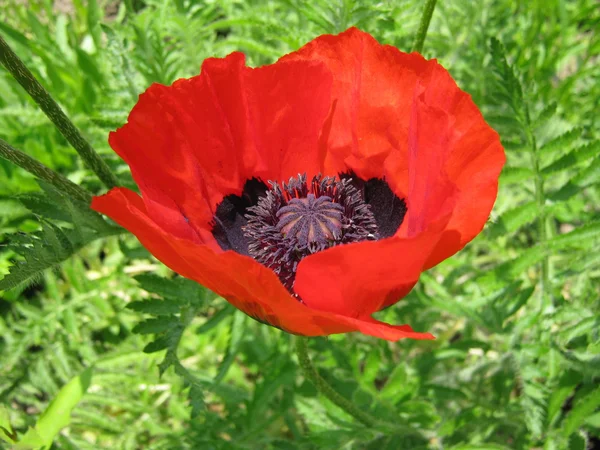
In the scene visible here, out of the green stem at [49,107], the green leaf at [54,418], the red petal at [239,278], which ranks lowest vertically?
the green leaf at [54,418]

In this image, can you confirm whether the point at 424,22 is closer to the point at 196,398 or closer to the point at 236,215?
the point at 236,215

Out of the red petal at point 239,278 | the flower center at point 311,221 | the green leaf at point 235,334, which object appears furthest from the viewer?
the green leaf at point 235,334

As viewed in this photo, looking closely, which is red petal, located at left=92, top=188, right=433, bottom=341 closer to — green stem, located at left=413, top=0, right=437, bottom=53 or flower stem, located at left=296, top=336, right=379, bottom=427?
flower stem, located at left=296, top=336, right=379, bottom=427

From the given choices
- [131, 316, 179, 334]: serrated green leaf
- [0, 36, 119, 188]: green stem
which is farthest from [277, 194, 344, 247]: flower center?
[0, 36, 119, 188]: green stem

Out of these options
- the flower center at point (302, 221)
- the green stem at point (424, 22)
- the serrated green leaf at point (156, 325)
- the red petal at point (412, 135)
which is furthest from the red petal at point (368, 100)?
the serrated green leaf at point (156, 325)

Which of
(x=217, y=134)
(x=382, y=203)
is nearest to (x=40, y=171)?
(x=217, y=134)

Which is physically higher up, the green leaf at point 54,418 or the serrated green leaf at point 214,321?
the serrated green leaf at point 214,321

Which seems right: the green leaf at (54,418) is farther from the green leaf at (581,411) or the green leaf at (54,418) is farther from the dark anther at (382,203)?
the green leaf at (581,411)

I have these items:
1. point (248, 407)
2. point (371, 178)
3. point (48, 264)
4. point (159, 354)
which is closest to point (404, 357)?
point (248, 407)
